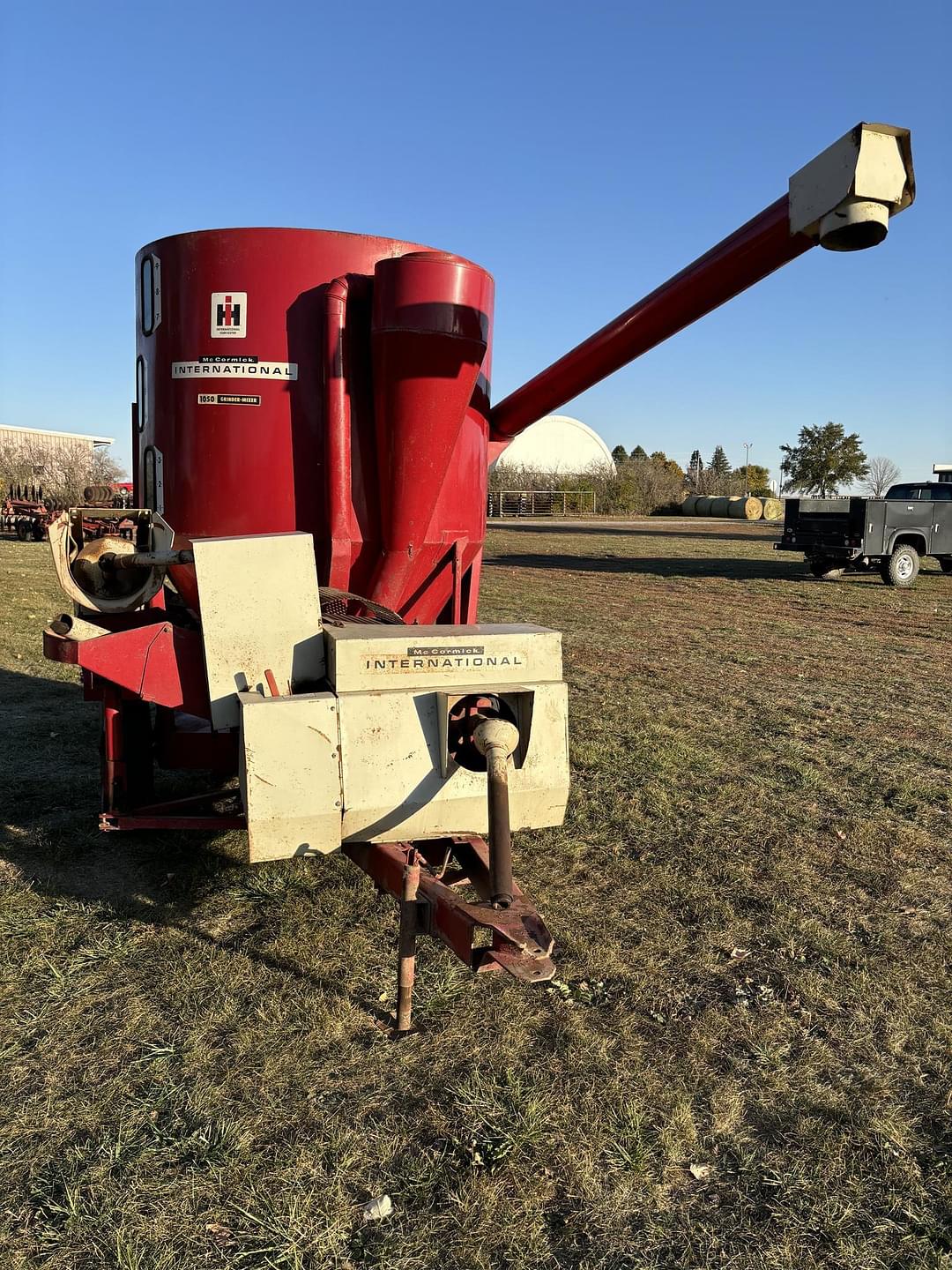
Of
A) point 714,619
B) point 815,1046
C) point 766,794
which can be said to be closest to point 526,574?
point 714,619

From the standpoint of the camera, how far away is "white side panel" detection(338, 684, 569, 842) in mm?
2971

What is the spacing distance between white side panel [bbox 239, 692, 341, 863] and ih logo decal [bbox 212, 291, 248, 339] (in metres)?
1.70

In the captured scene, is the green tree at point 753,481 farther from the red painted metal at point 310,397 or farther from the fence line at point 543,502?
the red painted metal at point 310,397

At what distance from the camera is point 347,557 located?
12.8 ft

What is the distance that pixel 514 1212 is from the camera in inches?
87.0

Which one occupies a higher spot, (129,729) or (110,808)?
(129,729)

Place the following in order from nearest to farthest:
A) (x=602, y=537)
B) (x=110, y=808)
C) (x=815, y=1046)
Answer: (x=815, y=1046), (x=110, y=808), (x=602, y=537)

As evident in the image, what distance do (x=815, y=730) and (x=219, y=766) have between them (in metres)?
4.45

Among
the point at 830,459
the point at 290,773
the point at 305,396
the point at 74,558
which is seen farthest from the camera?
the point at 830,459

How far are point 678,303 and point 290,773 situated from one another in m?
2.14

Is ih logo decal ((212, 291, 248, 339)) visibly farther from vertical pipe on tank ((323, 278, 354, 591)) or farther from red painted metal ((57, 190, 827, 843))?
vertical pipe on tank ((323, 278, 354, 591))

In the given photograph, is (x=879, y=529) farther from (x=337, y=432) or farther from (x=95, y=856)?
(x=95, y=856)

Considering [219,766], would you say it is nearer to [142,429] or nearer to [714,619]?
[142,429]

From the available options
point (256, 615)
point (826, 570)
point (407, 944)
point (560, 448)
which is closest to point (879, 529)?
point (826, 570)
